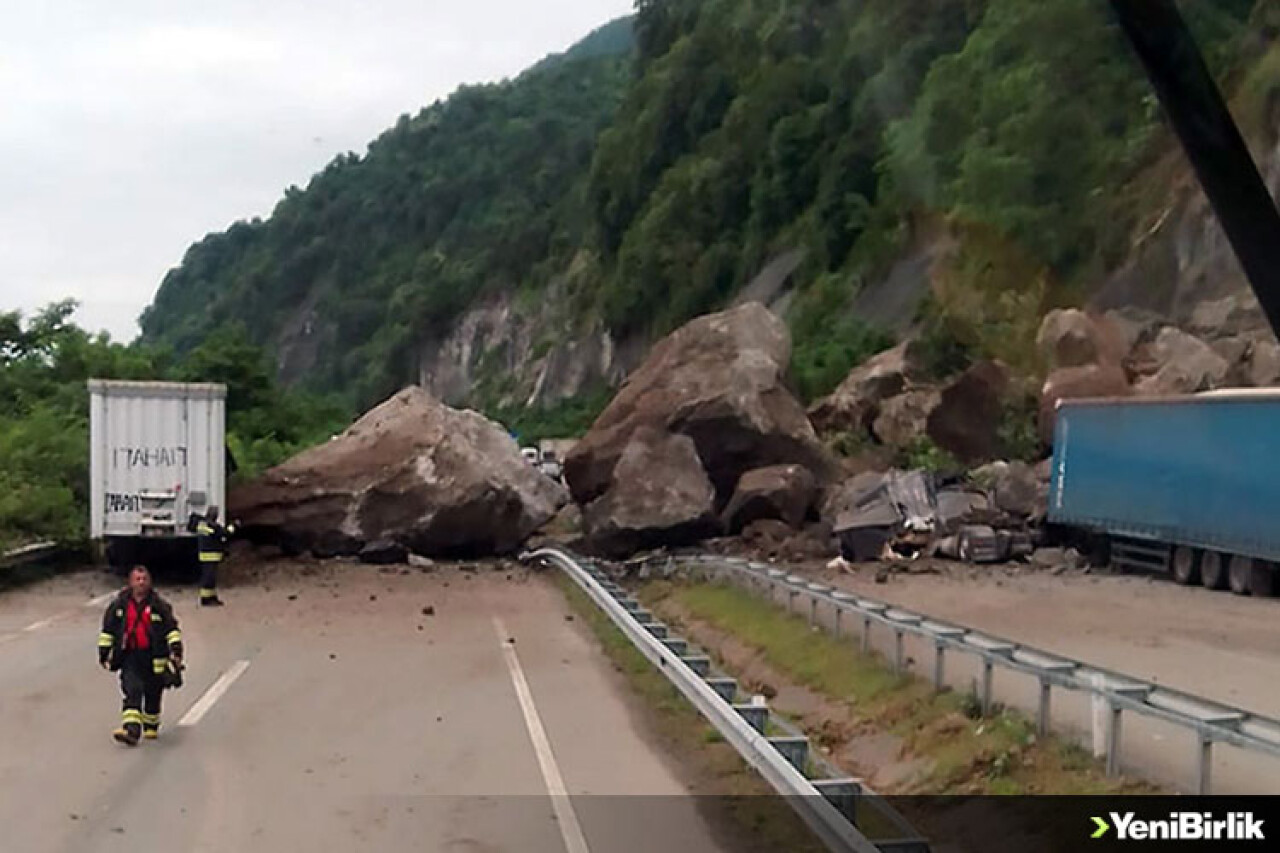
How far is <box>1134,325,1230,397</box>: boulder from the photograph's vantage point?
36.7 metres

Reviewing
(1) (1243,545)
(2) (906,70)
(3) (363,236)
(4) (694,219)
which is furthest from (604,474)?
(3) (363,236)

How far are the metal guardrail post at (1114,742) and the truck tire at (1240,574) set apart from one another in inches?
653

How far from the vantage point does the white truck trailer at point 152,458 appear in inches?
1099

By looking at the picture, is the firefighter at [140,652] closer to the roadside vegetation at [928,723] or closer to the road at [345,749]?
the road at [345,749]

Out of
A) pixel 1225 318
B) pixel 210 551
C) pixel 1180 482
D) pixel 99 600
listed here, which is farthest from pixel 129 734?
pixel 1225 318

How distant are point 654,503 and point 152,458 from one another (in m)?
9.39

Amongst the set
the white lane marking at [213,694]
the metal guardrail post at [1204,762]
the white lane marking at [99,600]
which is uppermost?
the metal guardrail post at [1204,762]

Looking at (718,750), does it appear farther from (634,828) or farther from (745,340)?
(745,340)

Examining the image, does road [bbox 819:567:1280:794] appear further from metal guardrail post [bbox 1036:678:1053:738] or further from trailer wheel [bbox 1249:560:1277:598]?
trailer wheel [bbox 1249:560:1277:598]

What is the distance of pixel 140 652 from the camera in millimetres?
13258

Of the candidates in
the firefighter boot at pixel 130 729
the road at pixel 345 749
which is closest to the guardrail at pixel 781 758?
the road at pixel 345 749

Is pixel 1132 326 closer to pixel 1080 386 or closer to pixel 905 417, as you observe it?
pixel 1080 386

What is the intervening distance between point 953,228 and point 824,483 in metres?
26.1

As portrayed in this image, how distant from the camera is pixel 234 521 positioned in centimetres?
3181
